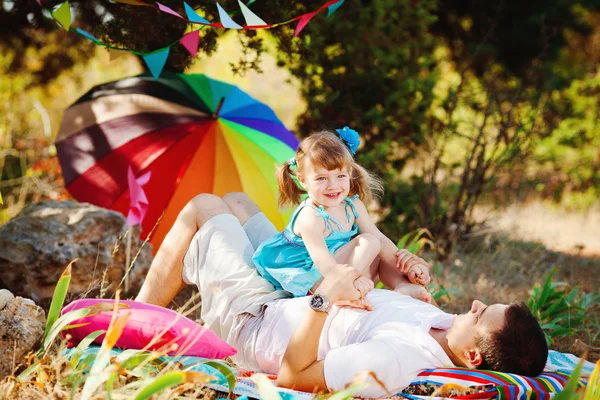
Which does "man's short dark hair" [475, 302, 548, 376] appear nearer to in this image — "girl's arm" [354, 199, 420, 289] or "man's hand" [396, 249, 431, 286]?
"man's hand" [396, 249, 431, 286]

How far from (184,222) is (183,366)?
0.76 metres

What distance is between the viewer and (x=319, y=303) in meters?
2.24

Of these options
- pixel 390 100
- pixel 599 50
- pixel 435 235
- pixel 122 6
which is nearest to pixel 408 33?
pixel 390 100

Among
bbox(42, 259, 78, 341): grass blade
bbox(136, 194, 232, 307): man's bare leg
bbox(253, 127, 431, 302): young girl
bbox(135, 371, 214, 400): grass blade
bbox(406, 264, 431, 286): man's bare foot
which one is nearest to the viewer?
bbox(135, 371, 214, 400): grass blade

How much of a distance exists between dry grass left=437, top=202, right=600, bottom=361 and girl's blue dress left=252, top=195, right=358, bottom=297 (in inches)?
47.6

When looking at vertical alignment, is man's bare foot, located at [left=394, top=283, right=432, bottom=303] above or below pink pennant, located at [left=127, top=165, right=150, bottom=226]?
below

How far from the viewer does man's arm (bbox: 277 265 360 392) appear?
2250 millimetres

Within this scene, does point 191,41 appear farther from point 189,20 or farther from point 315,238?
point 315,238

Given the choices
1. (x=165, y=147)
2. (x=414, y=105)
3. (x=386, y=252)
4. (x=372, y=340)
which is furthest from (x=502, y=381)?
(x=414, y=105)

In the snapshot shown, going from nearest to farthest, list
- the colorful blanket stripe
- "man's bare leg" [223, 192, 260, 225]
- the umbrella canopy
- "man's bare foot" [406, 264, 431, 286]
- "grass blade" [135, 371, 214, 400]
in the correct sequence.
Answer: "grass blade" [135, 371, 214, 400] < the colorful blanket stripe < "man's bare foot" [406, 264, 431, 286] < "man's bare leg" [223, 192, 260, 225] < the umbrella canopy

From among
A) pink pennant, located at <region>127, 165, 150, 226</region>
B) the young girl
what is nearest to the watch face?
the young girl

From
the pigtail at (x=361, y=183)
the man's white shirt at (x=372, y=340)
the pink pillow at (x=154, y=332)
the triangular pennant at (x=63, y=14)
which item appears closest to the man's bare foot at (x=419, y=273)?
the man's white shirt at (x=372, y=340)

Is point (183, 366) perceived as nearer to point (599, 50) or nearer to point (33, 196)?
point (33, 196)

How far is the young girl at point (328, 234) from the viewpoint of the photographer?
8.54 ft
